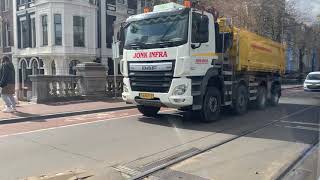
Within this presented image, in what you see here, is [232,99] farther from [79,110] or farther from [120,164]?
[120,164]

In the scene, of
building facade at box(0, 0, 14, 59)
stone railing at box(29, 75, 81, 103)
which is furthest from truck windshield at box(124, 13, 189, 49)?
building facade at box(0, 0, 14, 59)

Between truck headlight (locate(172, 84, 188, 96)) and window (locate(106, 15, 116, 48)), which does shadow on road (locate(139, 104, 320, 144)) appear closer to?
truck headlight (locate(172, 84, 188, 96))

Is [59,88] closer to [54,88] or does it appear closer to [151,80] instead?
[54,88]

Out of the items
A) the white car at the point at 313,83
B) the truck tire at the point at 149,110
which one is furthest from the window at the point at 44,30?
the truck tire at the point at 149,110

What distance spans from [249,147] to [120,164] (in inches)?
113

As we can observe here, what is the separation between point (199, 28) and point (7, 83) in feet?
22.2

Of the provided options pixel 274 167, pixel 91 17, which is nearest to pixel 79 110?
pixel 274 167

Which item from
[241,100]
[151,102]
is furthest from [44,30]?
[151,102]

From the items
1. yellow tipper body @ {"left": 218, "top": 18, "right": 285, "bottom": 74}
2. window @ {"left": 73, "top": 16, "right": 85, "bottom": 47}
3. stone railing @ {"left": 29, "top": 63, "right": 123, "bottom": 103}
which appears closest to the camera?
yellow tipper body @ {"left": 218, "top": 18, "right": 285, "bottom": 74}

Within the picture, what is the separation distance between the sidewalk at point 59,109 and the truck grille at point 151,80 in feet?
10.9

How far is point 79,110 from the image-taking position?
44.5 ft

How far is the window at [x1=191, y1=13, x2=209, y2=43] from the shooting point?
32.5ft

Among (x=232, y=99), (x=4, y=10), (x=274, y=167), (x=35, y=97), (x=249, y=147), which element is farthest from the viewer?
(x=4, y=10)

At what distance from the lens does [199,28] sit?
33.0ft
